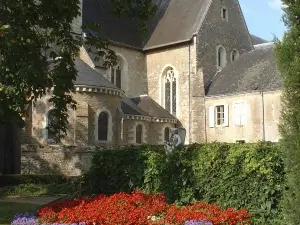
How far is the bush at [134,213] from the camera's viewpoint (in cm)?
898

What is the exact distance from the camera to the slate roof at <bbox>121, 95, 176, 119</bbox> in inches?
1199

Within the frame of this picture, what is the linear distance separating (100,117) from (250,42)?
18.5m

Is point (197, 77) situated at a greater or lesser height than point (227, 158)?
greater

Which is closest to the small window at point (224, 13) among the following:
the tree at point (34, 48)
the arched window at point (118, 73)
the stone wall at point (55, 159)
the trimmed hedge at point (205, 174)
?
the arched window at point (118, 73)

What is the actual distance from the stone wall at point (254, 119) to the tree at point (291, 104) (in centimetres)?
2191

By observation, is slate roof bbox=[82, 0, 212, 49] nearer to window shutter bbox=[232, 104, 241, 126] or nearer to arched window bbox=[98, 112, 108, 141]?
window shutter bbox=[232, 104, 241, 126]

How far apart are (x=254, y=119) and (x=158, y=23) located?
1290 cm

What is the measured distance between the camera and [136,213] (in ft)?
31.2

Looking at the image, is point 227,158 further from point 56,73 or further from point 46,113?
point 46,113

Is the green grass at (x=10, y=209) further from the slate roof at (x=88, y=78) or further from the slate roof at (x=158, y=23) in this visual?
the slate roof at (x=158, y=23)

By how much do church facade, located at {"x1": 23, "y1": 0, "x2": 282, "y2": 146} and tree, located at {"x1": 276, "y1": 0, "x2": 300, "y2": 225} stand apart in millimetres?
18433

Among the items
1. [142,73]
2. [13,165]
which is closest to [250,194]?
[13,165]

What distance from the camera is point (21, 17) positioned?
10.6 m

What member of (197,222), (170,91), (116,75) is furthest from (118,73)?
(197,222)
